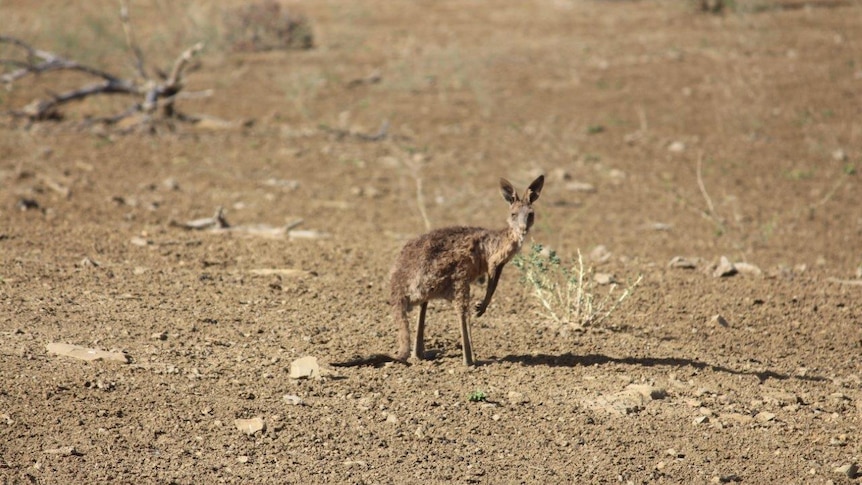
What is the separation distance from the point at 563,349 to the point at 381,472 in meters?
2.25

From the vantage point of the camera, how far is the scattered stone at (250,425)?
5.52 m

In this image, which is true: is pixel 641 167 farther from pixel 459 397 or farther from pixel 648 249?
pixel 459 397

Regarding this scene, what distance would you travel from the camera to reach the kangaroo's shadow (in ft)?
22.2

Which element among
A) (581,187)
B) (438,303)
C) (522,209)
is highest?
(522,209)

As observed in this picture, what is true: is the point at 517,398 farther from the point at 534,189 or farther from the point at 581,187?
the point at 581,187

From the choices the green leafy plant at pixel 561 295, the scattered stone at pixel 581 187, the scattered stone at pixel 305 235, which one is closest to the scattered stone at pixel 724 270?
the green leafy plant at pixel 561 295

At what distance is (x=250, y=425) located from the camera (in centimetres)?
556

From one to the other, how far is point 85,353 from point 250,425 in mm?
1397

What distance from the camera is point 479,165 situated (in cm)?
1416

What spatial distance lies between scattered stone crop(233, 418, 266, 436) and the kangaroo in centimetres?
121

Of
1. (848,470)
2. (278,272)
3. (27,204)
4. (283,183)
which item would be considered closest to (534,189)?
(848,470)

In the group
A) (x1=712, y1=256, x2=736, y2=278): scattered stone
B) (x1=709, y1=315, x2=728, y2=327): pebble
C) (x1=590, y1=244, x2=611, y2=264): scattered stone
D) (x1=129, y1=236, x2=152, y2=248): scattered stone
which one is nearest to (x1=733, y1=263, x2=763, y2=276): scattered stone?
(x1=712, y1=256, x2=736, y2=278): scattered stone

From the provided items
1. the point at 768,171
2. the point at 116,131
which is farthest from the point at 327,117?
the point at 768,171

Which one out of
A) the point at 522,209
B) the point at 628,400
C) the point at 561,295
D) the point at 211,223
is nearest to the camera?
the point at 628,400
